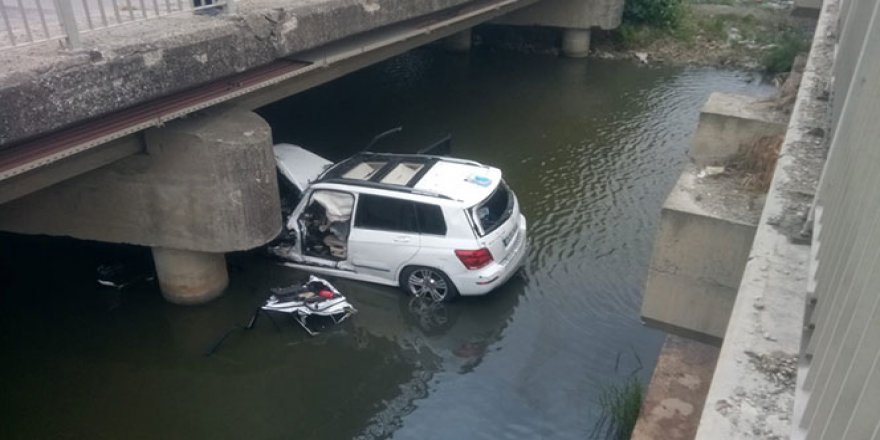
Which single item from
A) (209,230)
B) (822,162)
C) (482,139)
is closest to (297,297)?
(209,230)

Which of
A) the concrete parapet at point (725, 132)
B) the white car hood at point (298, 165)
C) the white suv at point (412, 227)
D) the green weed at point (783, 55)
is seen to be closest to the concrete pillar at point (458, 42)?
the green weed at point (783, 55)

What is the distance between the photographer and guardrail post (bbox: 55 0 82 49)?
5.97m

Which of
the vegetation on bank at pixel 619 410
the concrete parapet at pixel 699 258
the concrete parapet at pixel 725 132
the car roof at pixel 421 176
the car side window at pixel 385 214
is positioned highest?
the concrete parapet at pixel 725 132

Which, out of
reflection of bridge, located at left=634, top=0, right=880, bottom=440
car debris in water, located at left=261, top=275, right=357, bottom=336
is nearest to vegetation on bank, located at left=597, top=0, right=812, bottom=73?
reflection of bridge, located at left=634, top=0, right=880, bottom=440

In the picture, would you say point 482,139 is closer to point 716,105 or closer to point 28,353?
point 716,105

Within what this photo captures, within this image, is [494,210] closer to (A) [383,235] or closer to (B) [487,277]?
(B) [487,277]

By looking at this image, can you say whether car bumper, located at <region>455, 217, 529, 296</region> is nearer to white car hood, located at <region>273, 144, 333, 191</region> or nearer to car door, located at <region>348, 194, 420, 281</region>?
car door, located at <region>348, 194, 420, 281</region>

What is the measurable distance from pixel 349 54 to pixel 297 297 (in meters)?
3.44

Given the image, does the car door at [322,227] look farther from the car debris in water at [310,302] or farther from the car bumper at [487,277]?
the car bumper at [487,277]

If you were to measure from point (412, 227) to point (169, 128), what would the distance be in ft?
9.55

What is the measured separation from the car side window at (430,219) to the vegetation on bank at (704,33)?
48.8 feet

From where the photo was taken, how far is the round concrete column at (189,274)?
8.30 meters

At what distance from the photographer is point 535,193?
1188cm

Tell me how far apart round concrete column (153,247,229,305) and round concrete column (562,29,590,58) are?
15.3 meters
